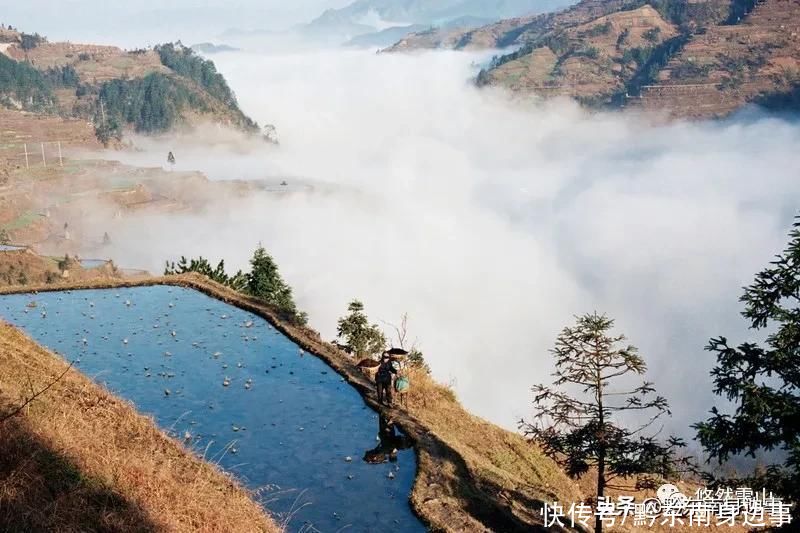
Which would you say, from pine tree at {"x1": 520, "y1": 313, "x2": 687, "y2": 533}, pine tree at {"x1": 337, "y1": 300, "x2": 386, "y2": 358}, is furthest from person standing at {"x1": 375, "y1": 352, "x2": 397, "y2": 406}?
pine tree at {"x1": 337, "y1": 300, "x2": 386, "y2": 358}

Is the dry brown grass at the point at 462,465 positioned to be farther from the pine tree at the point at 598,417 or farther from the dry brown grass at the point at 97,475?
the dry brown grass at the point at 97,475

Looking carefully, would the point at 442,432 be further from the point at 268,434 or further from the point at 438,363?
the point at 438,363

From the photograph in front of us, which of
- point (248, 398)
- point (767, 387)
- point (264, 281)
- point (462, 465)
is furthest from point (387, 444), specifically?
point (264, 281)

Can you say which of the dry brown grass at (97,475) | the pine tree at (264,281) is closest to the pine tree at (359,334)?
the pine tree at (264,281)

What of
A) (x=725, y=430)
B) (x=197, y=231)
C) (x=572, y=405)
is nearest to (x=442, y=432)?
(x=572, y=405)

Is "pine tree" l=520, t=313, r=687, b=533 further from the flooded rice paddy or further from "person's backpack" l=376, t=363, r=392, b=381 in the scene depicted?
"person's backpack" l=376, t=363, r=392, b=381
